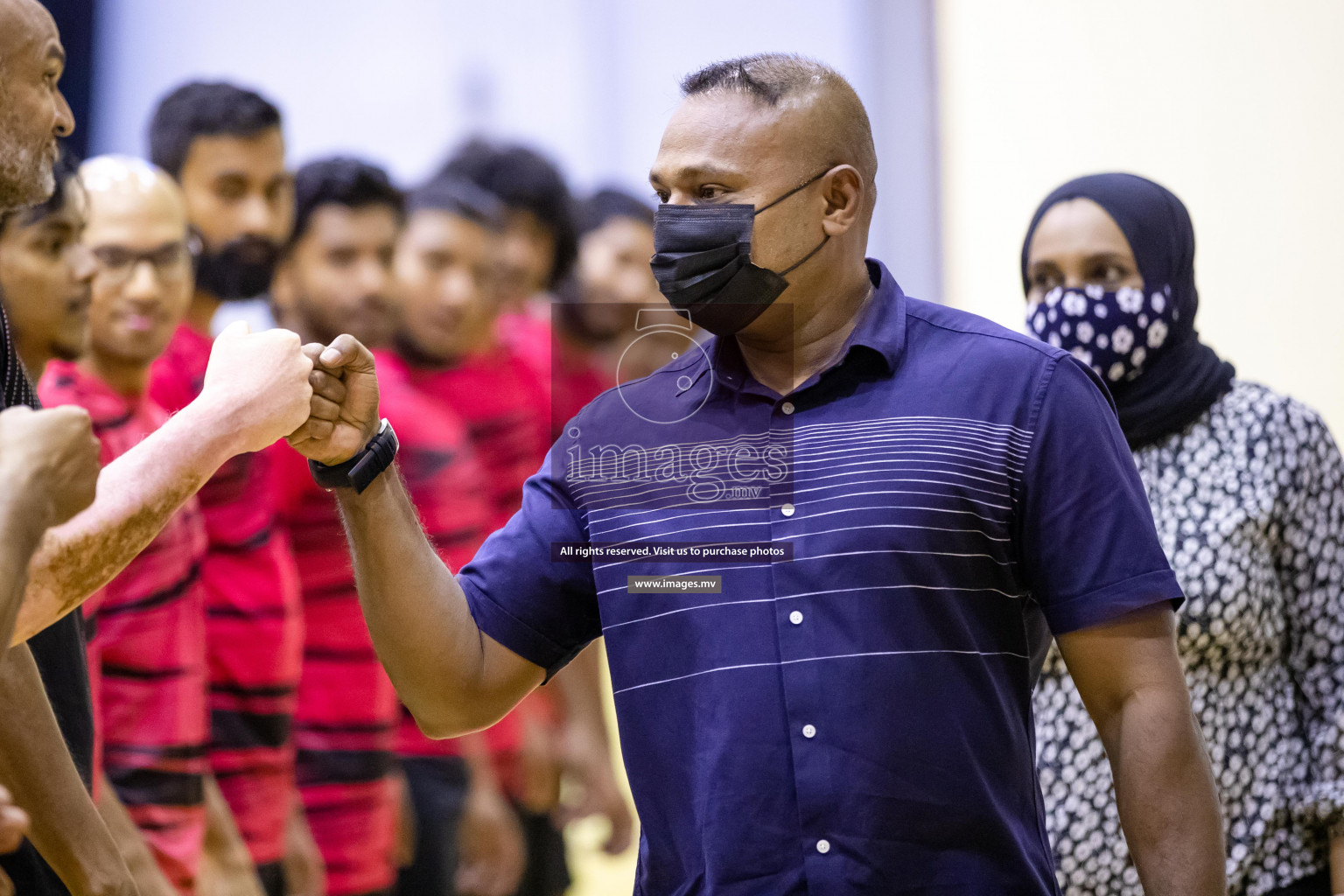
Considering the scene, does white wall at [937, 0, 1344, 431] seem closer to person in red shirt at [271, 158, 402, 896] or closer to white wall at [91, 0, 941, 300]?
white wall at [91, 0, 941, 300]

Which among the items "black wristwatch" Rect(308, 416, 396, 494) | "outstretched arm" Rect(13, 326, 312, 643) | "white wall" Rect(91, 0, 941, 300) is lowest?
"black wristwatch" Rect(308, 416, 396, 494)

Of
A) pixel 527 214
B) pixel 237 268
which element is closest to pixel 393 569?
pixel 237 268

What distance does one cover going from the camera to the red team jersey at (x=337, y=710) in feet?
11.1

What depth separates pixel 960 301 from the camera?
4836 millimetres

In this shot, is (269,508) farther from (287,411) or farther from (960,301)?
(960,301)

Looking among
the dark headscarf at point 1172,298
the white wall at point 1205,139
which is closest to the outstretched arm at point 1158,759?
the dark headscarf at point 1172,298

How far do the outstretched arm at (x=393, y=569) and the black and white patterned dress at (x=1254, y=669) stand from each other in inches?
41.4

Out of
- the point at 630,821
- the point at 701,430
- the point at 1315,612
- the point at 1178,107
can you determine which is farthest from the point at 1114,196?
the point at 630,821

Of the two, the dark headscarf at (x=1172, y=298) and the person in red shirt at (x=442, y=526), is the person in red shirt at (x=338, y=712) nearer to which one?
the person in red shirt at (x=442, y=526)

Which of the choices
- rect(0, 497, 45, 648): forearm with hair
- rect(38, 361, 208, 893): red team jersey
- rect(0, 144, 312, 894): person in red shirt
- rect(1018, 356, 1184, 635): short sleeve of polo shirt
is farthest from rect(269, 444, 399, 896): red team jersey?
rect(0, 497, 45, 648): forearm with hair

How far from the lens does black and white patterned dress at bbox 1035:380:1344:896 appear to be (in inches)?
81.0

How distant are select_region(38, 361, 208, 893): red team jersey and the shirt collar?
1.58 meters

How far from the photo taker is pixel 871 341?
159cm

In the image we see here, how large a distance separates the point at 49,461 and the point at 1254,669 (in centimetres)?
183
